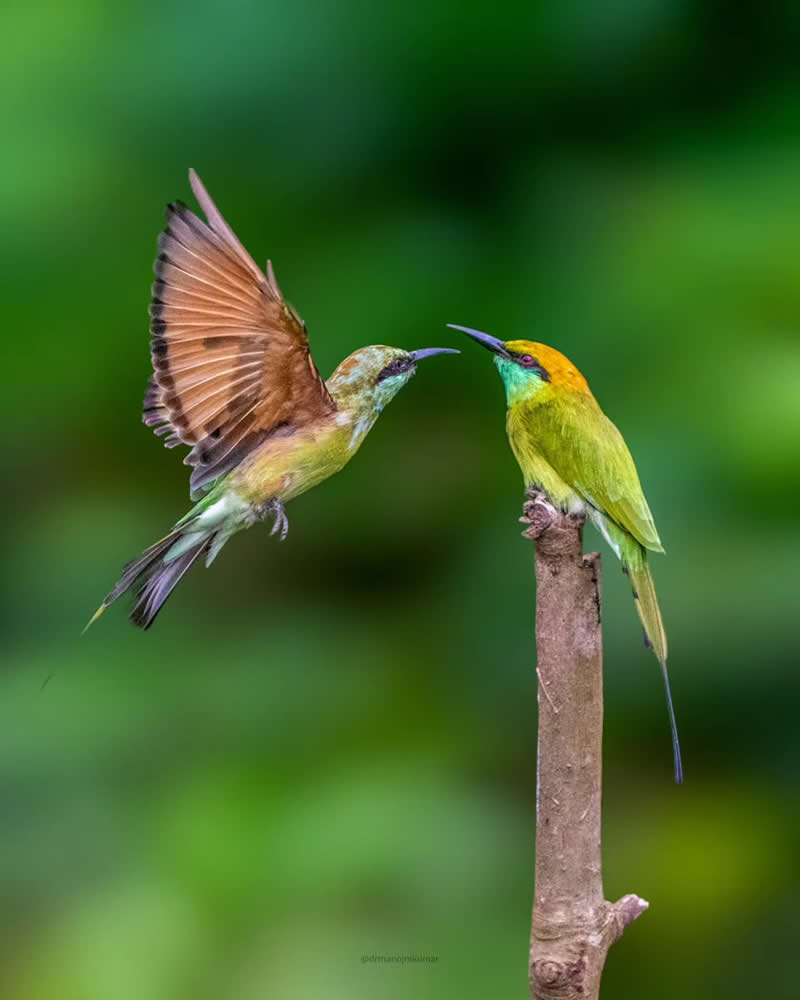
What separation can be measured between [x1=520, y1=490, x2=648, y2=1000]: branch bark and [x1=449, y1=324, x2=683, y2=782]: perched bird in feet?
0.54

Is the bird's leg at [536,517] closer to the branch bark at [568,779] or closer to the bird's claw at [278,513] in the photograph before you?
the branch bark at [568,779]

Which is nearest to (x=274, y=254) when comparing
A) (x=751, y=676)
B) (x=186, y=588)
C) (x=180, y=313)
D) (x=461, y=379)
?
(x=461, y=379)

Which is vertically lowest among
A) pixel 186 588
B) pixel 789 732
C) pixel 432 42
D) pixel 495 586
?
pixel 789 732

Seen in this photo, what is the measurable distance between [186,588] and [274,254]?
581 mm

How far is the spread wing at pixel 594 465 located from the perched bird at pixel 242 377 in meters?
0.30

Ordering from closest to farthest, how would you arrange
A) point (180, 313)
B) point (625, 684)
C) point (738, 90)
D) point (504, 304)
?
point (180, 313) → point (625, 684) → point (504, 304) → point (738, 90)

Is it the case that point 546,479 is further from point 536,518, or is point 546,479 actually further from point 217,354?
point 217,354

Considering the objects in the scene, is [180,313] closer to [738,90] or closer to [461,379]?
[461,379]

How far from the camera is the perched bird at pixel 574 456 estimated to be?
112 centimetres

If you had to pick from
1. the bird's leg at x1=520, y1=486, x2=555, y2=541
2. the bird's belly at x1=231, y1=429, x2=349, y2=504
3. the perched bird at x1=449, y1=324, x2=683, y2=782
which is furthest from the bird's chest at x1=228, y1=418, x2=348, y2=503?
the perched bird at x1=449, y1=324, x2=683, y2=782

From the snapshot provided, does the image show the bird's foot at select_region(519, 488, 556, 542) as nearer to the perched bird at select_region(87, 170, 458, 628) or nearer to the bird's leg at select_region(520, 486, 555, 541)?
the bird's leg at select_region(520, 486, 555, 541)

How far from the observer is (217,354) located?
0.86 m

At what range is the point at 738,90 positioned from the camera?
2.36 m

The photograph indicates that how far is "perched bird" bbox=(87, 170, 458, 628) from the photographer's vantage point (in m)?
0.83
